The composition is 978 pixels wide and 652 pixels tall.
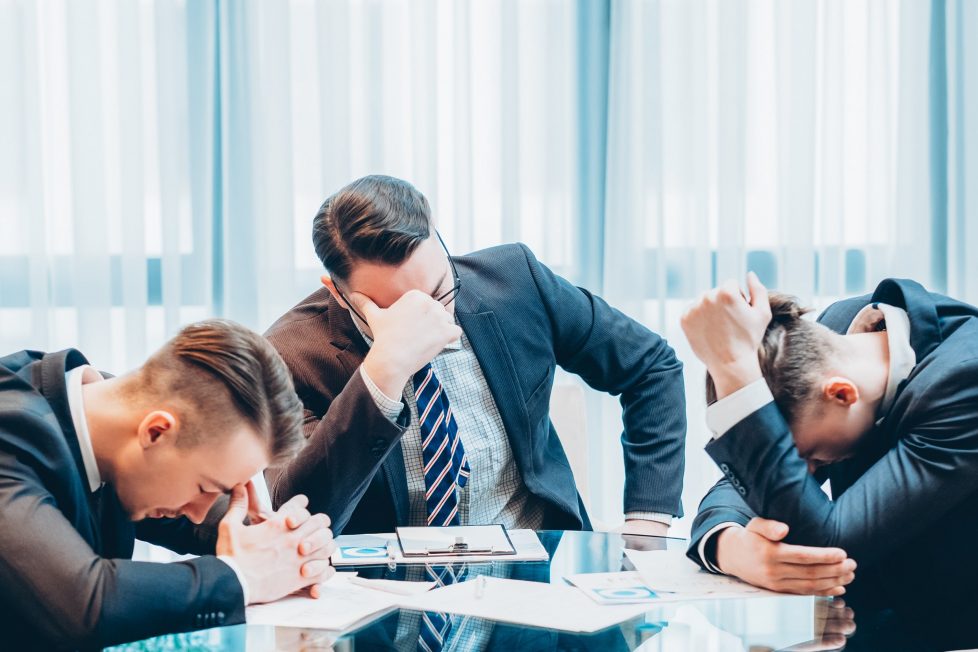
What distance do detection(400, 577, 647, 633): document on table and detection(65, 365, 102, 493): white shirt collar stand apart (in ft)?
1.63

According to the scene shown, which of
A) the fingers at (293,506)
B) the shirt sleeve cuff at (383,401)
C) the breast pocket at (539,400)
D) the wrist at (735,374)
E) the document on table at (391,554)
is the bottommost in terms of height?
the document on table at (391,554)

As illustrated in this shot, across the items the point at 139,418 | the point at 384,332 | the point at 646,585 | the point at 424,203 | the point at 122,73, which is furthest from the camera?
the point at 122,73

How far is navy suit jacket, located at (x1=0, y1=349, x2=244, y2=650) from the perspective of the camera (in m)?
1.26

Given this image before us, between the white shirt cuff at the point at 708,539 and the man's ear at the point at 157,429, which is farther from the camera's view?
the white shirt cuff at the point at 708,539

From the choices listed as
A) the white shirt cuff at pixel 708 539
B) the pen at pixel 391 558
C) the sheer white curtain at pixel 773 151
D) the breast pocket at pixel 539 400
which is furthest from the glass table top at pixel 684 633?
the sheer white curtain at pixel 773 151

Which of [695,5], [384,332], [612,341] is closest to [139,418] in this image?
[384,332]

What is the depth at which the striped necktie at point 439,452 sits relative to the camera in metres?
2.03

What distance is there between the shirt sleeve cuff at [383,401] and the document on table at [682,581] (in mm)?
509

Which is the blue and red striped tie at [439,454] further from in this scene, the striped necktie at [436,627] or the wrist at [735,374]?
the wrist at [735,374]

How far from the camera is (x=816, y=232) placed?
3590mm

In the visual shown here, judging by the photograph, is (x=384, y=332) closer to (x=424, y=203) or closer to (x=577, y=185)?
(x=424, y=203)

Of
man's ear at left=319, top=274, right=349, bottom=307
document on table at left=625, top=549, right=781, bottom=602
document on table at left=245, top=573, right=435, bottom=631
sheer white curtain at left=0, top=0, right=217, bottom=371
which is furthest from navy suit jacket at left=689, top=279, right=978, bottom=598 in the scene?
sheer white curtain at left=0, top=0, right=217, bottom=371

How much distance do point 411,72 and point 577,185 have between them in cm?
71

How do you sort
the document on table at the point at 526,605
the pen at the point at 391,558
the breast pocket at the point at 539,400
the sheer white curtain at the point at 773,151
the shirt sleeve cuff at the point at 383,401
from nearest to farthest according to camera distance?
the document on table at the point at 526,605
the pen at the point at 391,558
the shirt sleeve cuff at the point at 383,401
the breast pocket at the point at 539,400
the sheer white curtain at the point at 773,151
